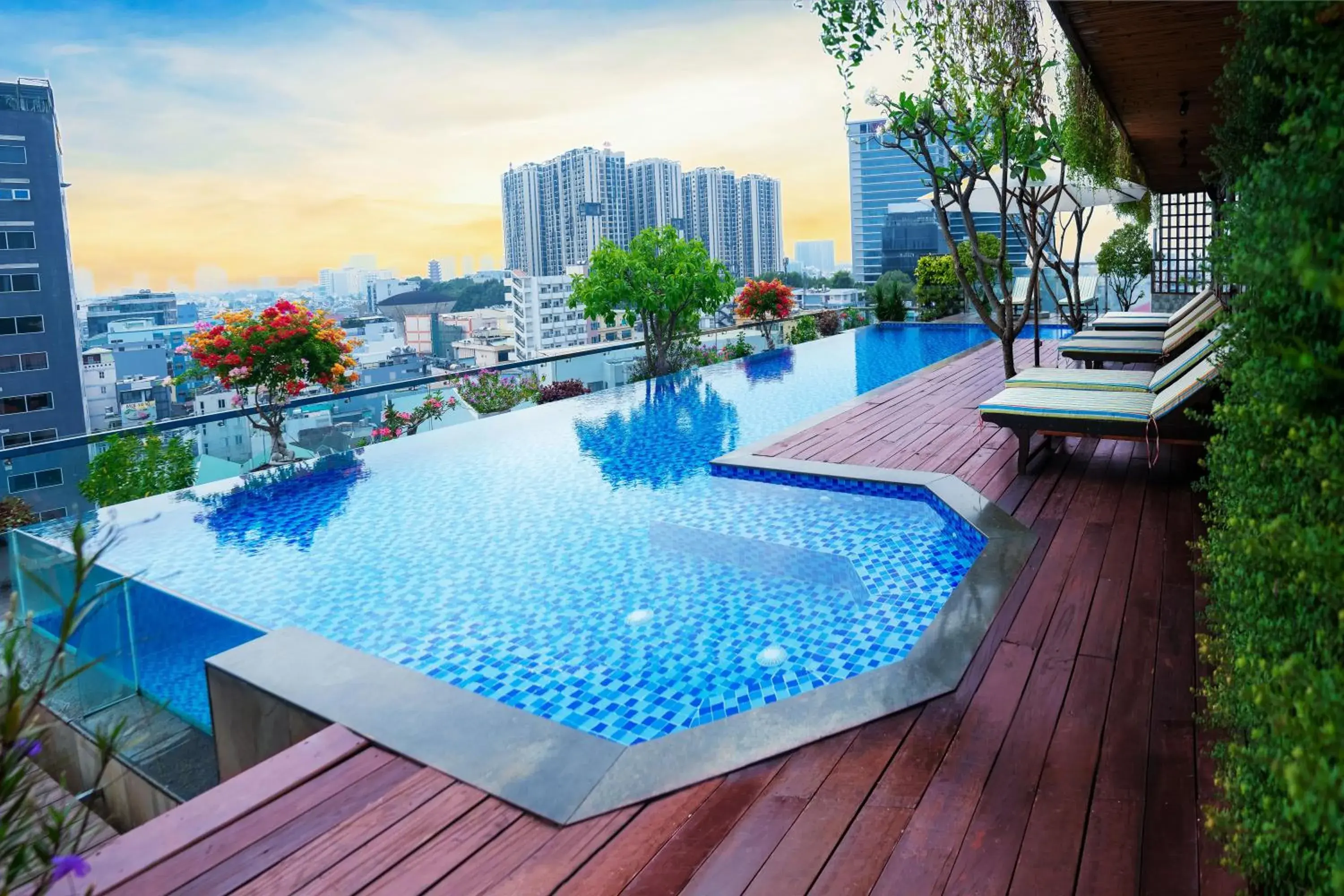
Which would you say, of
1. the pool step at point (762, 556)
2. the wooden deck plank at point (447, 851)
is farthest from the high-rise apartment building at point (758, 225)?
the wooden deck plank at point (447, 851)

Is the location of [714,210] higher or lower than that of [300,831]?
higher

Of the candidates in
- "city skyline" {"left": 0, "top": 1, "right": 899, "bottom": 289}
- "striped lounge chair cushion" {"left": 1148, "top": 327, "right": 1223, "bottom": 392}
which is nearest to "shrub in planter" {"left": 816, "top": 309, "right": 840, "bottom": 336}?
"city skyline" {"left": 0, "top": 1, "right": 899, "bottom": 289}

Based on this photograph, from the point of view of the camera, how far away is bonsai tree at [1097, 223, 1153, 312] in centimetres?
1541

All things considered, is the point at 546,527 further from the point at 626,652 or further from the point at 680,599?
the point at 626,652

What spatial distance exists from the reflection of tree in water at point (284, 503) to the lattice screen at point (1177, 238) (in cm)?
1238

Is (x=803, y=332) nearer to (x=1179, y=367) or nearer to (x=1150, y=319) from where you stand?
(x=1150, y=319)

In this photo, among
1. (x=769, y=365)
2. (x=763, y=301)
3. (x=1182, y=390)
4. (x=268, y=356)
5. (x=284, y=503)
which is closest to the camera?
(x=1182, y=390)

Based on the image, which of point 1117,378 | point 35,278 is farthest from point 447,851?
point 35,278

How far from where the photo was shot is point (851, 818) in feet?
6.98

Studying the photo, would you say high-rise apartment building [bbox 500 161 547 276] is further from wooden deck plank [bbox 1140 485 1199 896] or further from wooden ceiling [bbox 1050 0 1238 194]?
wooden deck plank [bbox 1140 485 1199 896]

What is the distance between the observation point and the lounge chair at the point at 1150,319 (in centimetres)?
932

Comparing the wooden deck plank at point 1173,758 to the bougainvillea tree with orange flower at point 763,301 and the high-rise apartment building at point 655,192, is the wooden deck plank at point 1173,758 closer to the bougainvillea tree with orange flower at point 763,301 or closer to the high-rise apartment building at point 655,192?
the bougainvillea tree with orange flower at point 763,301

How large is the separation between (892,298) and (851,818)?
1628 cm

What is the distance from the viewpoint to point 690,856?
6.65 ft
